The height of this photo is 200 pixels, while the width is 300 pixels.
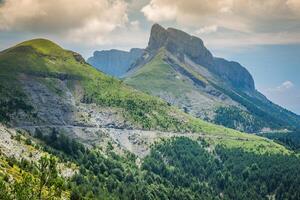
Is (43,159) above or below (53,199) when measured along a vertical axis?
above

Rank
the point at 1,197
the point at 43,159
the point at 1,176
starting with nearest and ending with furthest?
the point at 1,197, the point at 43,159, the point at 1,176

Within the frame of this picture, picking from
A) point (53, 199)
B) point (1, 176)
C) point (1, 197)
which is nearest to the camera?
point (1, 197)

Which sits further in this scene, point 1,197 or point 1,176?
point 1,176

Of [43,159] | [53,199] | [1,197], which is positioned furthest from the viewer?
[53,199]

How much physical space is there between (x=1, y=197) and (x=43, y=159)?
18941 mm

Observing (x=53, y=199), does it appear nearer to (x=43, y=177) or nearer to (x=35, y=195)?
(x=35, y=195)

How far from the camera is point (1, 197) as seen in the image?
516 feet

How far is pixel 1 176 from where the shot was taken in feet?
648

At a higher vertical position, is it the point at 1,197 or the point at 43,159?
the point at 43,159

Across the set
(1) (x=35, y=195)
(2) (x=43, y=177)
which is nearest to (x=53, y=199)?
(1) (x=35, y=195)

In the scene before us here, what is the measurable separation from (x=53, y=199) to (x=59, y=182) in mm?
11303

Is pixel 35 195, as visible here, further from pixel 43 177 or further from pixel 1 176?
pixel 1 176

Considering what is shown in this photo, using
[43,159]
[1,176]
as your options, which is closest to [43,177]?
[43,159]

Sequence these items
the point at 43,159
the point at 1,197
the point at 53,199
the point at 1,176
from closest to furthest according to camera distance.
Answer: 1. the point at 1,197
2. the point at 43,159
3. the point at 53,199
4. the point at 1,176
